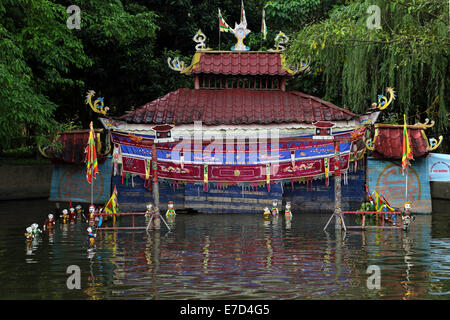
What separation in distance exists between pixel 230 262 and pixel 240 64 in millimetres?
11166

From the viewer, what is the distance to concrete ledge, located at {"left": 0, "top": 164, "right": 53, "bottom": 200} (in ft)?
88.1

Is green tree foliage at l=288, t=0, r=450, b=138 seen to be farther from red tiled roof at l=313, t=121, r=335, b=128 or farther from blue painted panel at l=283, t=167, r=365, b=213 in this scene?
blue painted panel at l=283, t=167, r=365, b=213

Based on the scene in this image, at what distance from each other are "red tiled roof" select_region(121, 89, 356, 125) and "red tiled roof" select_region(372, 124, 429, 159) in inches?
57.3

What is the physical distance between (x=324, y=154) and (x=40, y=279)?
1225 centimetres

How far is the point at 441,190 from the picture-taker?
27500 millimetres

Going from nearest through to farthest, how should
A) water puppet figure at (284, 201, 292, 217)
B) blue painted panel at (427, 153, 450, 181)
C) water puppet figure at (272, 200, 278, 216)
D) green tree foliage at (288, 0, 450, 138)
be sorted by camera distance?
water puppet figure at (284, 201, 292, 217) → green tree foliage at (288, 0, 450, 138) → water puppet figure at (272, 200, 278, 216) → blue painted panel at (427, 153, 450, 181)

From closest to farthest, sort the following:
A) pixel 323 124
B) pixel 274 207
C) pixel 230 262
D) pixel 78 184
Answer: pixel 230 262 < pixel 323 124 < pixel 274 207 < pixel 78 184

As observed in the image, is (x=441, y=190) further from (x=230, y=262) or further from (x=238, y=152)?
(x=230, y=262)

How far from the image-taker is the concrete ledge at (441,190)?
27234mm

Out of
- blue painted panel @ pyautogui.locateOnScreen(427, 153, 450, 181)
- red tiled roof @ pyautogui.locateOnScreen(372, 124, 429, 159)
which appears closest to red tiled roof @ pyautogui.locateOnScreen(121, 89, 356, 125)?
red tiled roof @ pyautogui.locateOnScreen(372, 124, 429, 159)

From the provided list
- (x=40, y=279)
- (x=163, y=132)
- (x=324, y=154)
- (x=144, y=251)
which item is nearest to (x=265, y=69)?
(x=324, y=154)

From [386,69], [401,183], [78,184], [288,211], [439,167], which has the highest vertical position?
[386,69]

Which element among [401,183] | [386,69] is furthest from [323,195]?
[386,69]
